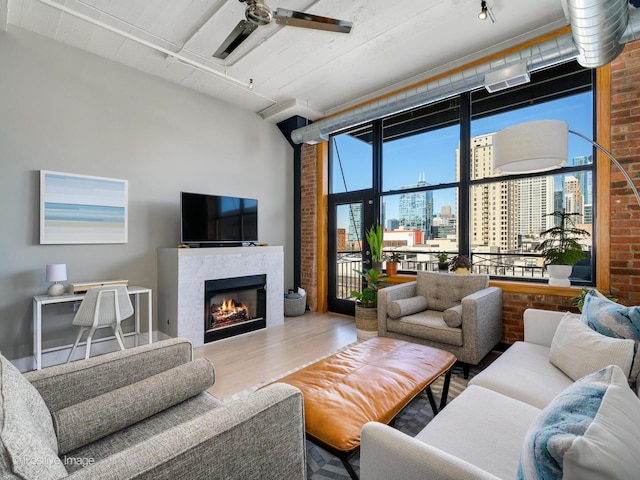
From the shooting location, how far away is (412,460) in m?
0.95

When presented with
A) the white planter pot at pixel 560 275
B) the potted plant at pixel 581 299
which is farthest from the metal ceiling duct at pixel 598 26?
the potted plant at pixel 581 299

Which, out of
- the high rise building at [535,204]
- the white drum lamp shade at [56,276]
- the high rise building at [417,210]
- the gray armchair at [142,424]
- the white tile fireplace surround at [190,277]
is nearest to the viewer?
the gray armchair at [142,424]

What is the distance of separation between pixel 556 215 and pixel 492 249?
0.75 m

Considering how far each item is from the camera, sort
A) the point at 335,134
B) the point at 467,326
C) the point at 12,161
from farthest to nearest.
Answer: the point at 335,134
the point at 12,161
the point at 467,326

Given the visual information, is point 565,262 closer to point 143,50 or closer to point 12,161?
point 143,50

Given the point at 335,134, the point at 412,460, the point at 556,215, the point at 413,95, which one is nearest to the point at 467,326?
the point at 556,215

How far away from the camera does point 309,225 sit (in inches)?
214

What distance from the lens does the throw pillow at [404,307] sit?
10.5 feet

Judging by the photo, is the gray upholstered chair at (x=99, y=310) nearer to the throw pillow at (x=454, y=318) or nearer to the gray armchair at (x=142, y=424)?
the gray armchair at (x=142, y=424)

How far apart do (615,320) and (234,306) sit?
3854 millimetres

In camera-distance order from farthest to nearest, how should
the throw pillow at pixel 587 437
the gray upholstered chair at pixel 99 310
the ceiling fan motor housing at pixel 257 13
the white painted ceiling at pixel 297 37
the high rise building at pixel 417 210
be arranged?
the high rise building at pixel 417 210 → the gray upholstered chair at pixel 99 310 → the white painted ceiling at pixel 297 37 → the ceiling fan motor housing at pixel 257 13 → the throw pillow at pixel 587 437

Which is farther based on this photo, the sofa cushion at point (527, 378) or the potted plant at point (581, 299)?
the potted plant at point (581, 299)

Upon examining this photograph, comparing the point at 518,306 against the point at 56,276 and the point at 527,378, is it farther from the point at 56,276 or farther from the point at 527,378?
the point at 56,276

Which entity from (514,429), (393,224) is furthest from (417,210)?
(514,429)
